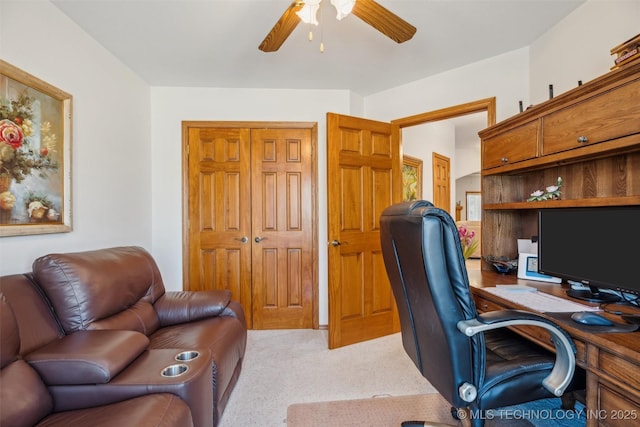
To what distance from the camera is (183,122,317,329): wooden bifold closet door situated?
129 inches

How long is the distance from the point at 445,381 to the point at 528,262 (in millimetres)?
1234

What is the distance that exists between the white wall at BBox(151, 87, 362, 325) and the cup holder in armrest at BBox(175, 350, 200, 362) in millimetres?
1979

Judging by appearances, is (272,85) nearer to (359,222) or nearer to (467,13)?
(359,222)

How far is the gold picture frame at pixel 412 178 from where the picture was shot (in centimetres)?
468

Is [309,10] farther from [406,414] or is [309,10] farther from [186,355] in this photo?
[406,414]

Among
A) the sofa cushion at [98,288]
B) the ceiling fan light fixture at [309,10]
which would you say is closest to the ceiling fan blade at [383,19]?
the ceiling fan light fixture at [309,10]

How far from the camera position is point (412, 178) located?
486 centimetres

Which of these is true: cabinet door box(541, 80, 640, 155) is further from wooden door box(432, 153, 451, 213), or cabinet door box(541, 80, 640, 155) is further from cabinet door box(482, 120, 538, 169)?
wooden door box(432, 153, 451, 213)

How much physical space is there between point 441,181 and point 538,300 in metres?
4.45

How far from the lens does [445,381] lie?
122 centimetres

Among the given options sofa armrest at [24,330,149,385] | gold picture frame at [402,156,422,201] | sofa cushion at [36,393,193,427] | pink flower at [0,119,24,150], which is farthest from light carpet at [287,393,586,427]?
gold picture frame at [402,156,422,201]

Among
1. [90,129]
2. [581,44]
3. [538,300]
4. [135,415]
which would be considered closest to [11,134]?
[90,129]

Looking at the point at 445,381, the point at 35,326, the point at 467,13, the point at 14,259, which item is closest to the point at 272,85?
the point at 467,13

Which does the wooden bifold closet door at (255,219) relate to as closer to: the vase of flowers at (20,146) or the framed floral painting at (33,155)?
the framed floral painting at (33,155)
